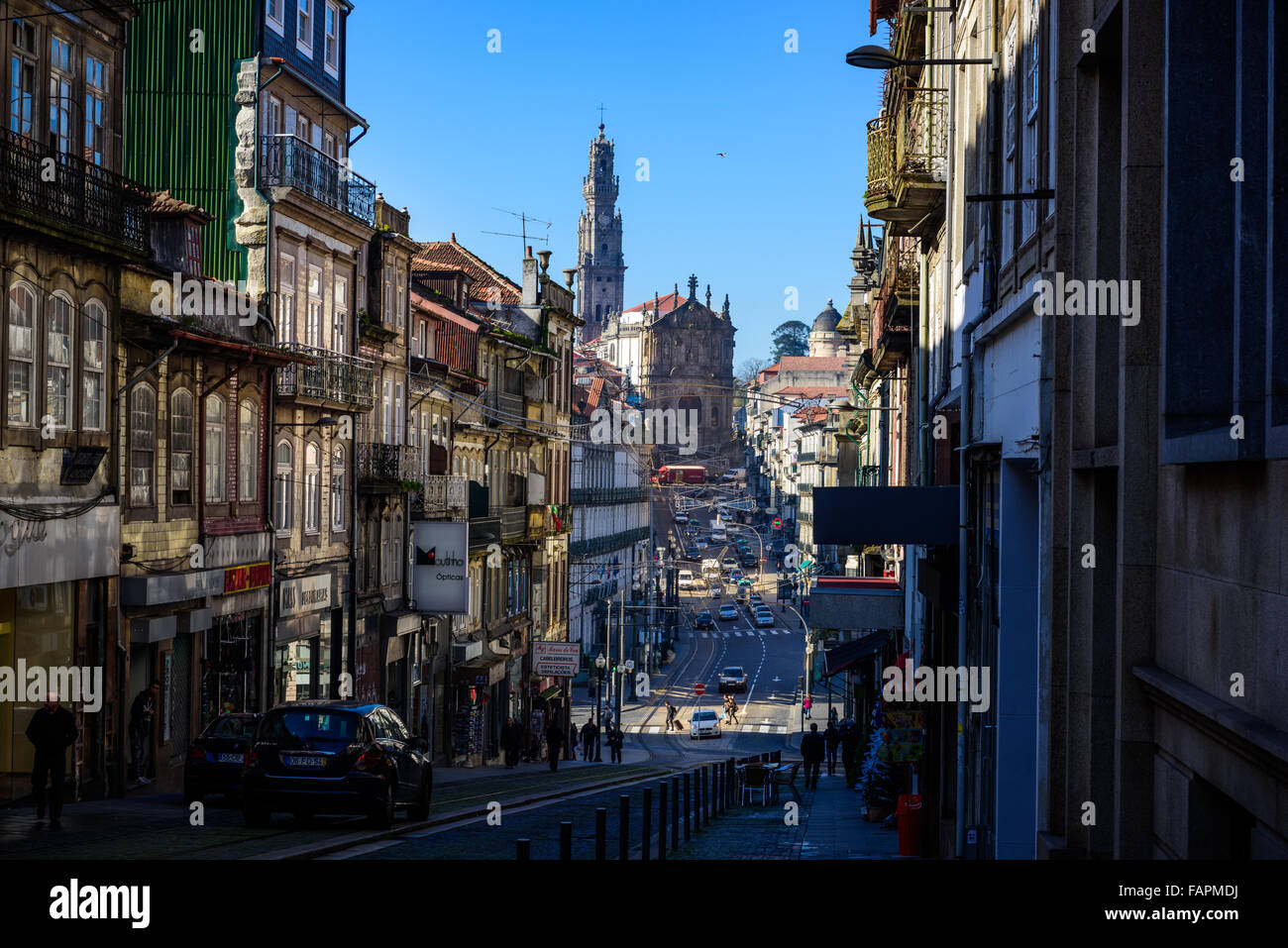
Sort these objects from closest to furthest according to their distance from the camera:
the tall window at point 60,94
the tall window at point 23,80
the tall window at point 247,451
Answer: the tall window at point 23,80 < the tall window at point 60,94 < the tall window at point 247,451

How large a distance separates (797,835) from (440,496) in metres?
25.6

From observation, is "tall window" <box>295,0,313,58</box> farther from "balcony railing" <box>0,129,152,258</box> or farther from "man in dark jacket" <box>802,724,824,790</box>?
"man in dark jacket" <box>802,724,824,790</box>

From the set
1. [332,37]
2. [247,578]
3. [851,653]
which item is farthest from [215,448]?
[851,653]

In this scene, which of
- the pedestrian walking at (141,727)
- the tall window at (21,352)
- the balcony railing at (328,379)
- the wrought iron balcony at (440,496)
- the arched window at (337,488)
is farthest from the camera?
the wrought iron balcony at (440,496)

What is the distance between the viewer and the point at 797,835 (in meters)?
21.1

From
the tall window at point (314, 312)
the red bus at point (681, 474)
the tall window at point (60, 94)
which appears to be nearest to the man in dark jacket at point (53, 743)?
the tall window at point (60, 94)

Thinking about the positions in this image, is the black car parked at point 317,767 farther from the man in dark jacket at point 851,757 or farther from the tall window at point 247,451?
the man in dark jacket at point 851,757

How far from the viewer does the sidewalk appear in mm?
18047

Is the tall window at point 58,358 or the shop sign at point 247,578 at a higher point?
the tall window at point 58,358

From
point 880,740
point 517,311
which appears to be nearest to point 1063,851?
point 880,740

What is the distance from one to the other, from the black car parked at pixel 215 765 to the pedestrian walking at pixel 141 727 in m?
4.15

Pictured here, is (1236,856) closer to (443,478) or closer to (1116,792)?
(1116,792)

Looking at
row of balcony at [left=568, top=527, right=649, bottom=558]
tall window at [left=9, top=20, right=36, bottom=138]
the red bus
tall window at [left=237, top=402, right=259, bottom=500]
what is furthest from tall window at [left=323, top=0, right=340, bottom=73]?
the red bus

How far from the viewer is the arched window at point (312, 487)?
35562mm
